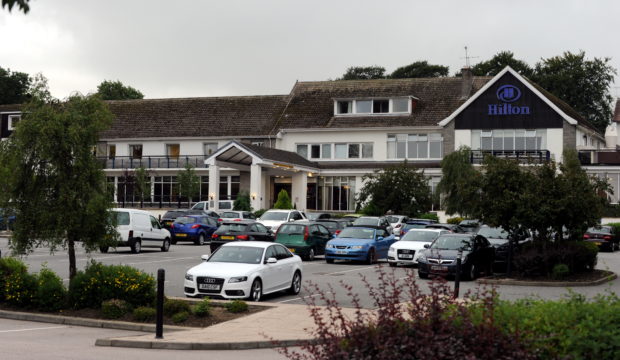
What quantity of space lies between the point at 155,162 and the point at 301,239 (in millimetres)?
33678

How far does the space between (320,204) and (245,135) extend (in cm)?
775

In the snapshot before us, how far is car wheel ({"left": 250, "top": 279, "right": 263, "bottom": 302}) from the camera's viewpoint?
19.4 meters

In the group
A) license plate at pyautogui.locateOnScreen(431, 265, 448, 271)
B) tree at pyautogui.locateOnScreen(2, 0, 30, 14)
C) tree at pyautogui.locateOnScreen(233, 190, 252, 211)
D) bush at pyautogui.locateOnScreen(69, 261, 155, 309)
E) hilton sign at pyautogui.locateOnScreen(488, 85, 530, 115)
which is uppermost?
hilton sign at pyautogui.locateOnScreen(488, 85, 530, 115)

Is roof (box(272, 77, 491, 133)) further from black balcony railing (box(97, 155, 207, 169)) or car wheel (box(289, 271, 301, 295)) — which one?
car wheel (box(289, 271, 301, 295))

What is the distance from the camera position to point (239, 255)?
20.4m

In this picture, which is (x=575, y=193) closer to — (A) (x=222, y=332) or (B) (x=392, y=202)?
(A) (x=222, y=332)

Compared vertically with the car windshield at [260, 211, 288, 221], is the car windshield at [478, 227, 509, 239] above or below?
below

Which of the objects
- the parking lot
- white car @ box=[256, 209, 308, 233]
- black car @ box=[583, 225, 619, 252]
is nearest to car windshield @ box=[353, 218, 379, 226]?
white car @ box=[256, 209, 308, 233]

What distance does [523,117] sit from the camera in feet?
185

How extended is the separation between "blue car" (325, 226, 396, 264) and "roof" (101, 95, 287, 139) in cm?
3088

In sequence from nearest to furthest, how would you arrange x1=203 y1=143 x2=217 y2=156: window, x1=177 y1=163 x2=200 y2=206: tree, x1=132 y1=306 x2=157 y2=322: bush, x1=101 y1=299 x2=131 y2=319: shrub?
x1=132 y1=306 x2=157 y2=322: bush, x1=101 y1=299 x2=131 y2=319: shrub, x1=177 y1=163 x2=200 y2=206: tree, x1=203 y1=143 x2=217 y2=156: window

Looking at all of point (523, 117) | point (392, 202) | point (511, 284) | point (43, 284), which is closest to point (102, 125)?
point (43, 284)

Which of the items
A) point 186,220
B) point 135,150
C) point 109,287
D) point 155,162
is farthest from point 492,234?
point 135,150

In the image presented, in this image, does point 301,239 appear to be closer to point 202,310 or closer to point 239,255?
point 239,255
